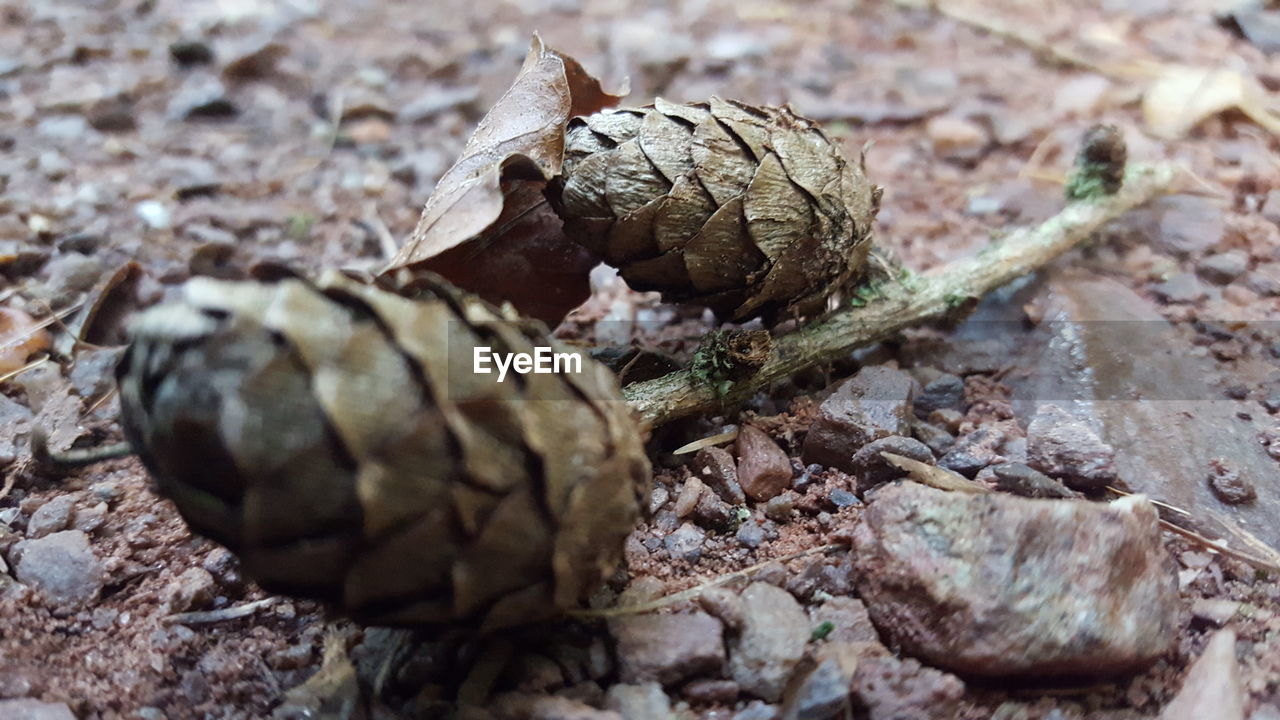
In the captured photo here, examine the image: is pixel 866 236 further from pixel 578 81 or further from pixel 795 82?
pixel 795 82

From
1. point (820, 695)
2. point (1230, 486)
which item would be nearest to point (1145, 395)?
point (1230, 486)

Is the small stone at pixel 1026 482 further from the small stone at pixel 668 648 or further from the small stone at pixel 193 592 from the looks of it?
the small stone at pixel 193 592

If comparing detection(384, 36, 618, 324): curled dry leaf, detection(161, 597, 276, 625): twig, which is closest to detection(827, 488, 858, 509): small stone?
detection(384, 36, 618, 324): curled dry leaf

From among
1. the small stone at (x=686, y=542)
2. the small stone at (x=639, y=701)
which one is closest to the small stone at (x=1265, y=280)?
the small stone at (x=686, y=542)

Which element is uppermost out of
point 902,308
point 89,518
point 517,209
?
point 517,209

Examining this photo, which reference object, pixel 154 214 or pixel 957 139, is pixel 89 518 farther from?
pixel 957 139

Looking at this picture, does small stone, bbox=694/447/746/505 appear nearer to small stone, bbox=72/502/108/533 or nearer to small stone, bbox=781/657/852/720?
small stone, bbox=781/657/852/720
